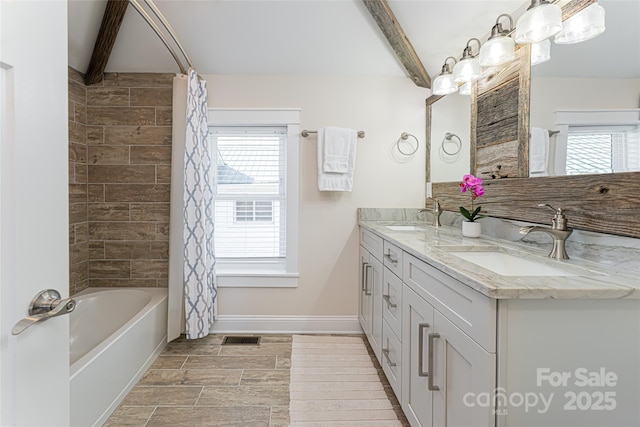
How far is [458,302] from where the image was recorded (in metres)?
1.10

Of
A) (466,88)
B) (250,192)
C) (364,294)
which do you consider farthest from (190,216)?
(466,88)

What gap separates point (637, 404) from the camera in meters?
0.91

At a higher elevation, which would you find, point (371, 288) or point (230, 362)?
point (371, 288)

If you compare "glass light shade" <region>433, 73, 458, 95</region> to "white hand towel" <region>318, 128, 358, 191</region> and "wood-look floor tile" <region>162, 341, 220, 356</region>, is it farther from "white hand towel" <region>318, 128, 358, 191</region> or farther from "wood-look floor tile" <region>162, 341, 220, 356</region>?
"wood-look floor tile" <region>162, 341, 220, 356</region>

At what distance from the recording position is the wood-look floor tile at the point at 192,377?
207 cm

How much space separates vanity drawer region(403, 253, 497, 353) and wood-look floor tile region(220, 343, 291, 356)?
54.2 inches

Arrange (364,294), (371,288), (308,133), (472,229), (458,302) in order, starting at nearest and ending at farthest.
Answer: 1. (458,302)
2. (472,229)
3. (371,288)
4. (364,294)
5. (308,133)

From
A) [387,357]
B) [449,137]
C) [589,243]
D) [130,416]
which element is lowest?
[130,416]

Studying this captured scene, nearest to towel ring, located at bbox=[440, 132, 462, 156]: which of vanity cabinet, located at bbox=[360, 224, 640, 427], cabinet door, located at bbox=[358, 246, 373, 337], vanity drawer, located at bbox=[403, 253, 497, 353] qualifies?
cabinet door, located at bbox=[358, 246, 373, 337]

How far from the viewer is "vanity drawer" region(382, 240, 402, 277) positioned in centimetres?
172

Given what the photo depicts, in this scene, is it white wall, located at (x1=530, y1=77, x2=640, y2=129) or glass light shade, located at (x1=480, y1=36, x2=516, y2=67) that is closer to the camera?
white wall, located at (x1=530, y1=77, x2=640, y2=129)

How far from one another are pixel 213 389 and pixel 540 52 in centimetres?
250

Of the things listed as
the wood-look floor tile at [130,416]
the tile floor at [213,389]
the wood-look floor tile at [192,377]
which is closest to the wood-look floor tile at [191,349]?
the tile floor at [213,389]

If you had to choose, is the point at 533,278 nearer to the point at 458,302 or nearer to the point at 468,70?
the point at 458,302
